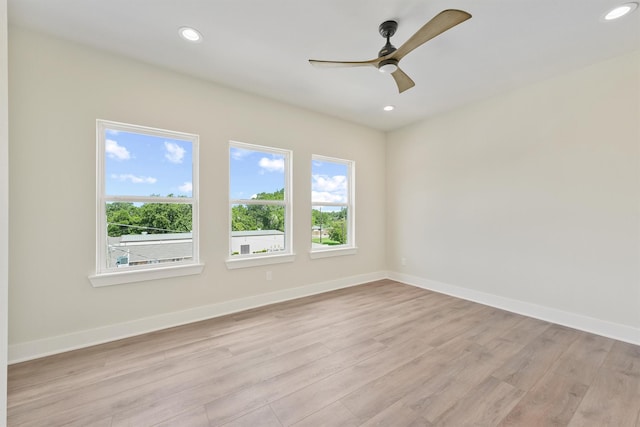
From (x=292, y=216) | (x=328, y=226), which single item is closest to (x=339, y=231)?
(x=328, y=226)

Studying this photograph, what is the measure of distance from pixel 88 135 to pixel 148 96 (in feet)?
2.28

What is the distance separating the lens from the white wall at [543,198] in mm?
2678

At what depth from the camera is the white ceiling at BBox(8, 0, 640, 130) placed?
6.75 feet

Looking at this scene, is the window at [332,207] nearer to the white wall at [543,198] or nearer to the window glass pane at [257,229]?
the window glass pane at [257,229]

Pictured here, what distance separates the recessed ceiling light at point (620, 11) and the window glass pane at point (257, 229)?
3694mm

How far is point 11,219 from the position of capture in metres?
2.21

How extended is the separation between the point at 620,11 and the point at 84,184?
4817mm

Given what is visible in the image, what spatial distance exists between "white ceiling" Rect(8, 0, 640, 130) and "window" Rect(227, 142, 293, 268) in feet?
3.01

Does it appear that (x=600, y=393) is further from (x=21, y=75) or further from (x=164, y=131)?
(x=21, y=75)

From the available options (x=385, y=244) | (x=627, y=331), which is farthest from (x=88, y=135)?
(x=627, y=331)

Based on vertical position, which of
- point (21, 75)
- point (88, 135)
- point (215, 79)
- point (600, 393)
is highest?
point (215, 79)

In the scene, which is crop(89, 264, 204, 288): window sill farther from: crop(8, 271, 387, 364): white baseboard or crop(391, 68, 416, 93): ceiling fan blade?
crop(391, 68, 416, 93): ceiling fan blade

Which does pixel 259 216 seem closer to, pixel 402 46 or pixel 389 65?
pixel 389 65

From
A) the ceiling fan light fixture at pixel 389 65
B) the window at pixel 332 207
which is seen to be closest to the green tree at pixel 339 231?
the window at pixel 332 207
